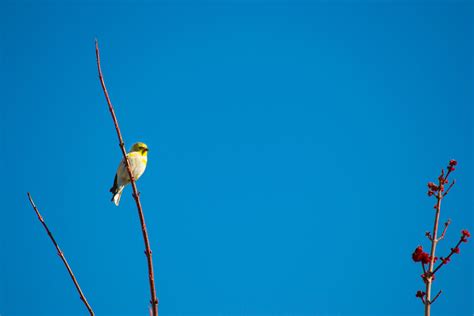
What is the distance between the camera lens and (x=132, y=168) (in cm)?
952

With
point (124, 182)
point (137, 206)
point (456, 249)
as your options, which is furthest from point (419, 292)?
point (124, 182)

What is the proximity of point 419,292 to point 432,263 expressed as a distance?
9.7 inches

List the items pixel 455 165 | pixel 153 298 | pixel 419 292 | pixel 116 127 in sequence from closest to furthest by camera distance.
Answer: pixel 153 298 → pixel 419 292 → pixel 116 127 → pixel 455 165

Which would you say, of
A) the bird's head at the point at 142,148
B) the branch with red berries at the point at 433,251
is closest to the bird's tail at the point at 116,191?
the bird's head at the point at 142,148

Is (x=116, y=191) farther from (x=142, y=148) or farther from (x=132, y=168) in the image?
(x=142, y=148)

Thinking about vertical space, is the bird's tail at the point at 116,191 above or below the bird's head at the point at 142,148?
below

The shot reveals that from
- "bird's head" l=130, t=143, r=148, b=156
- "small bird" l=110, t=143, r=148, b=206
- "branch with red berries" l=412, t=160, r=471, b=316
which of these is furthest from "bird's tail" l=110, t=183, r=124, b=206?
"branch with red berries" l=412, t=160, r=471, b=316

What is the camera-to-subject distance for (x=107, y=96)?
11.0 ft

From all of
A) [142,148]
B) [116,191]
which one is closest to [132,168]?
[142,148]

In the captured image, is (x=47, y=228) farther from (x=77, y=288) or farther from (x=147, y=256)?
(x=147, y=256)

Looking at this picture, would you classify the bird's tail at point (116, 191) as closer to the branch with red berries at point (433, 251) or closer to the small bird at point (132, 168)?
the small bird at point (132, 168)

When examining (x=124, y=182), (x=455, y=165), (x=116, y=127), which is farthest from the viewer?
(x=124, y=182)

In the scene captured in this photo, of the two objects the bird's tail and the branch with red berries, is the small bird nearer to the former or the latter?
the bird's tail

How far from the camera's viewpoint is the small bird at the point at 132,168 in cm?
957
